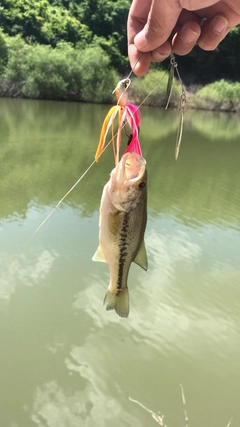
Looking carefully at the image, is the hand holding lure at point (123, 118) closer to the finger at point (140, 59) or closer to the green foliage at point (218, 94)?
the finger at point (140, 59)

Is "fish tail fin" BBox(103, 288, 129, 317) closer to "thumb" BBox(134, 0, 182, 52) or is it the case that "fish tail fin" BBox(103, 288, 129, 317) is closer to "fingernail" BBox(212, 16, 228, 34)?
"thumb" BBox(134, 0, 182, 52)

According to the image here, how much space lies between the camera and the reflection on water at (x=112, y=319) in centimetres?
343

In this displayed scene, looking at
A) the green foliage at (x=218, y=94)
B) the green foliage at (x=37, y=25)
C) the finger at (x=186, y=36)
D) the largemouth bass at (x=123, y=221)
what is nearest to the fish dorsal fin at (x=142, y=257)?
the largemouth bass at (x=123, y=221)

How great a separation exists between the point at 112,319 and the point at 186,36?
338cm

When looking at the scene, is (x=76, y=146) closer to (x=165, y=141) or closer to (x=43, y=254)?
(x=165, y=141)

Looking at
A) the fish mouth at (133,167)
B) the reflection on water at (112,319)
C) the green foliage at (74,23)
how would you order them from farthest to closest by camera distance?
1. the green foliage at (74,23)
2. the reflection on water at (112,319)
3. the fish mouth at (133,167)

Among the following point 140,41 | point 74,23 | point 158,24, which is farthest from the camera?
point 74,23

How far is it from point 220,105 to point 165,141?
22875mm

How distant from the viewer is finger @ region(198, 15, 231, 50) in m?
1.94

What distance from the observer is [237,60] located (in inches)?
1799

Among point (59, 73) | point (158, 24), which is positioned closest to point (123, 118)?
point (158, 24)

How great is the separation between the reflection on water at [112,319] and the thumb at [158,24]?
10.0ft

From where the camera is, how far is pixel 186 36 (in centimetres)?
188

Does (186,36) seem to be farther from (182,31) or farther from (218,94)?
(218,94)
